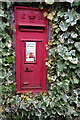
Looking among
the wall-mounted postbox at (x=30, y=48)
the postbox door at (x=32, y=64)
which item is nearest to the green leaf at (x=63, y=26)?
the wall-mounted postbox at (x=30, y=48)

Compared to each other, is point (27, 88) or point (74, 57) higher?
point (74, 57)

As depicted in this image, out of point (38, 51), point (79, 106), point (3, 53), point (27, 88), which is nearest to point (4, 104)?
point (27, 88)

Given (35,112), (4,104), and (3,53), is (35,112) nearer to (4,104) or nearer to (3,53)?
(4,104)

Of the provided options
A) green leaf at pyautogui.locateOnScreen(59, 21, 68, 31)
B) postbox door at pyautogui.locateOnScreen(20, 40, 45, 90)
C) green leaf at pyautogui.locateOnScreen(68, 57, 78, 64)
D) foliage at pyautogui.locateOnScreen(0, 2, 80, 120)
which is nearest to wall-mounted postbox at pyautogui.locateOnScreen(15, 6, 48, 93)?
postbox door at pyautogui.locateOnScreen(20, 40, 45, 90)

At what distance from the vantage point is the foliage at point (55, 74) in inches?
109

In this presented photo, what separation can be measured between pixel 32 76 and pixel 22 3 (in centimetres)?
116

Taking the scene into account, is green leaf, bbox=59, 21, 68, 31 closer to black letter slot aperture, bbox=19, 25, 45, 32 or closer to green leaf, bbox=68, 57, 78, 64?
black letter slot aperture, bbox=19, 25, 45, 32

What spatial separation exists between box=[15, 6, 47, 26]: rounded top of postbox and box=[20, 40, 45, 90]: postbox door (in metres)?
0.30

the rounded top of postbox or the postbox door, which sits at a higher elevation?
the rounded top of postbox

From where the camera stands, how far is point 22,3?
2.85 meters

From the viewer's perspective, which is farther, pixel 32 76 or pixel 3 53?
pixel 32 76

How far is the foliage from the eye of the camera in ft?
9.12

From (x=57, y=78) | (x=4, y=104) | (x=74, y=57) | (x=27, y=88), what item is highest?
(x=74, y=57)

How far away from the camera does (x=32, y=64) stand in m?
2.94
